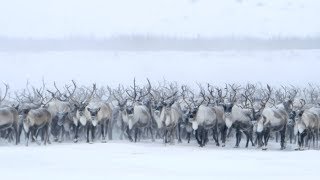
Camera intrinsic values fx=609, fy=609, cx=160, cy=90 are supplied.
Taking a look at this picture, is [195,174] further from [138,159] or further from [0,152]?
[0,152]

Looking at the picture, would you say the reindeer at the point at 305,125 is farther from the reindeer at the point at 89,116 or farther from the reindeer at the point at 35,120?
the reindeer at the point at 35,120

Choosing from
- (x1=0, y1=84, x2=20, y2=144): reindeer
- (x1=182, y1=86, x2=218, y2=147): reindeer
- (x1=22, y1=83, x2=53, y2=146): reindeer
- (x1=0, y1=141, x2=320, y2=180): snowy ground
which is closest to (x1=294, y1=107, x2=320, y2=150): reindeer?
(x1=0, y1=141, x2=320, y2=180): snowy ground

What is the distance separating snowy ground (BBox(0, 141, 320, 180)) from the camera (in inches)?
500

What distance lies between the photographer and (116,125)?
1012 inches

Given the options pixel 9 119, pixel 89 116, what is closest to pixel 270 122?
pixel 89 116

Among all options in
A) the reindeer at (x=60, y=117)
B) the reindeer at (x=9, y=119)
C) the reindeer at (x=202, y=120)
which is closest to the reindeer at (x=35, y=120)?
the reindeer at (x=9, y=119)

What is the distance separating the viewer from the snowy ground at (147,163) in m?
12.7

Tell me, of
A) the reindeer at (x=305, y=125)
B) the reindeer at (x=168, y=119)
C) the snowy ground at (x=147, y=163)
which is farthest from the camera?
the reindeer at (x=168, y=119)

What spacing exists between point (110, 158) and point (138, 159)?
2.58ft

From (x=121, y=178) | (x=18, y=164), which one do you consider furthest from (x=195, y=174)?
(x=18, y=164)

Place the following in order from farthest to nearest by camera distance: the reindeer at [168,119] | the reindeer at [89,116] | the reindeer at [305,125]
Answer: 1. the reindeer at [89,116]
2. the reindeer at [168,119]
3. the reindeer at [305,125]

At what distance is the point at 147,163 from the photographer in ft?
48.9

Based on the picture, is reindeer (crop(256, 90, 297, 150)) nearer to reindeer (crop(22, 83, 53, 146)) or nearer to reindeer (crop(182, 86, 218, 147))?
reindeer (crop(182, 86, 218, 147))

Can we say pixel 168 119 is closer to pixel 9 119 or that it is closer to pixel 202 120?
pixel 202 120
